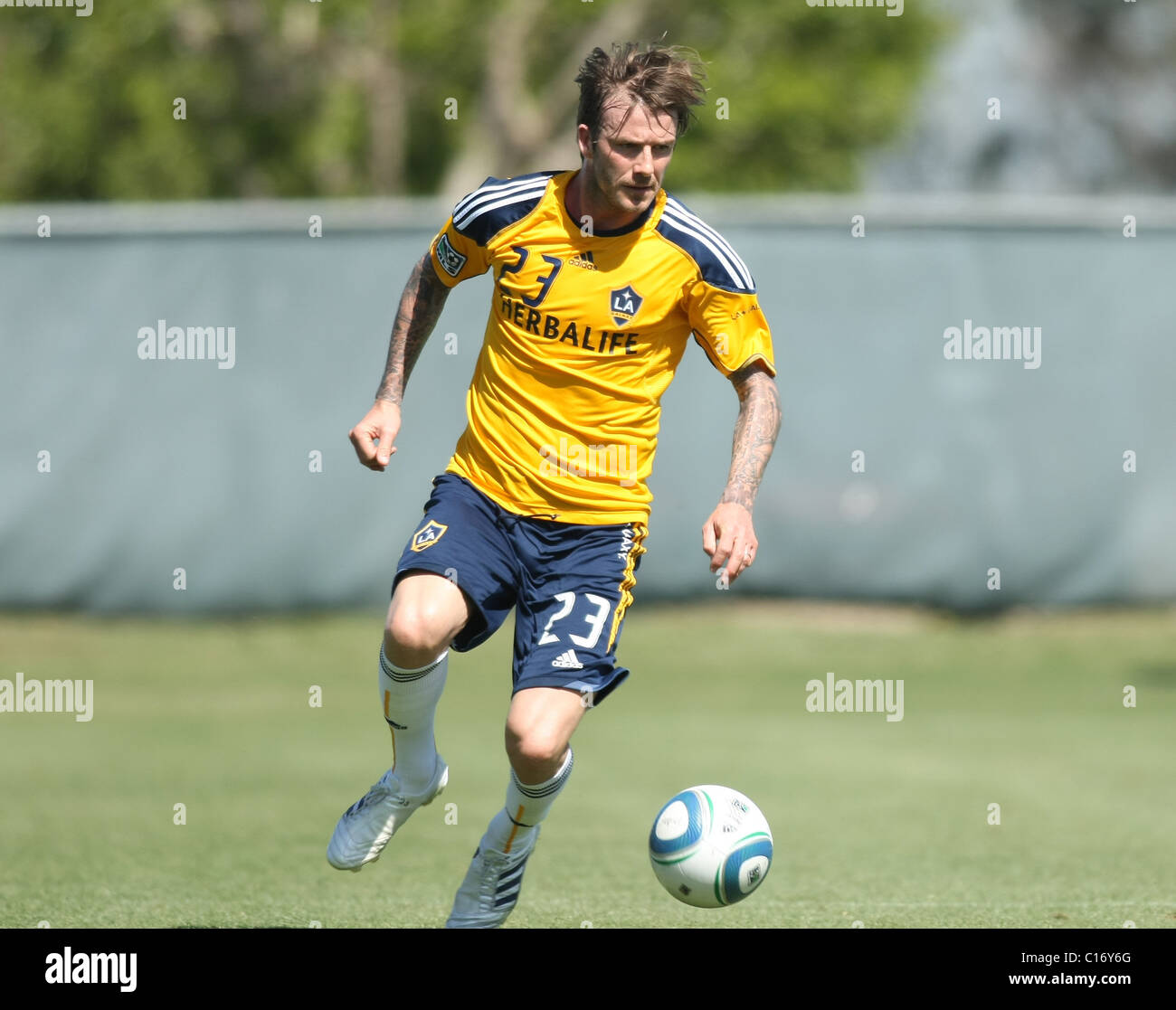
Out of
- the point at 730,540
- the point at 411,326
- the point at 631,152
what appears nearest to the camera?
the point at 730,540

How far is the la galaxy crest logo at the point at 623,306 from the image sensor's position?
5277 millimetres

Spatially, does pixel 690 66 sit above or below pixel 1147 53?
below

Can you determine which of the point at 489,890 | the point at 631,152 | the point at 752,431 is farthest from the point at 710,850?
the point at 631,152

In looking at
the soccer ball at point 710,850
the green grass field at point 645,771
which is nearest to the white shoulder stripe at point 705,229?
the soccer ball at point 710,850

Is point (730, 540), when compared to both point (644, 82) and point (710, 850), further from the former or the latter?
point (644, 82)

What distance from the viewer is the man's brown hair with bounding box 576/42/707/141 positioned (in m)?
5.05

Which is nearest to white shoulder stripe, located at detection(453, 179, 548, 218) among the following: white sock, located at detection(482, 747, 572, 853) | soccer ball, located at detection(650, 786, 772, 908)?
white sock, located at detection(482, 747, 572, 853)

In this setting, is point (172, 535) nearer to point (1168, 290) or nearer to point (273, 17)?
point (1168, 290)

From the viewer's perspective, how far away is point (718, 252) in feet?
17.5

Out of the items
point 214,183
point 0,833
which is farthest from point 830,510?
point 214,183

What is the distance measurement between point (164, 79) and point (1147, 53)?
30.8m

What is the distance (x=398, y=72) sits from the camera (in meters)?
22.6

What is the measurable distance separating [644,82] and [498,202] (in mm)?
685

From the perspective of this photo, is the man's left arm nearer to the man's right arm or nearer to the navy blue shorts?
the navy blue shorts
